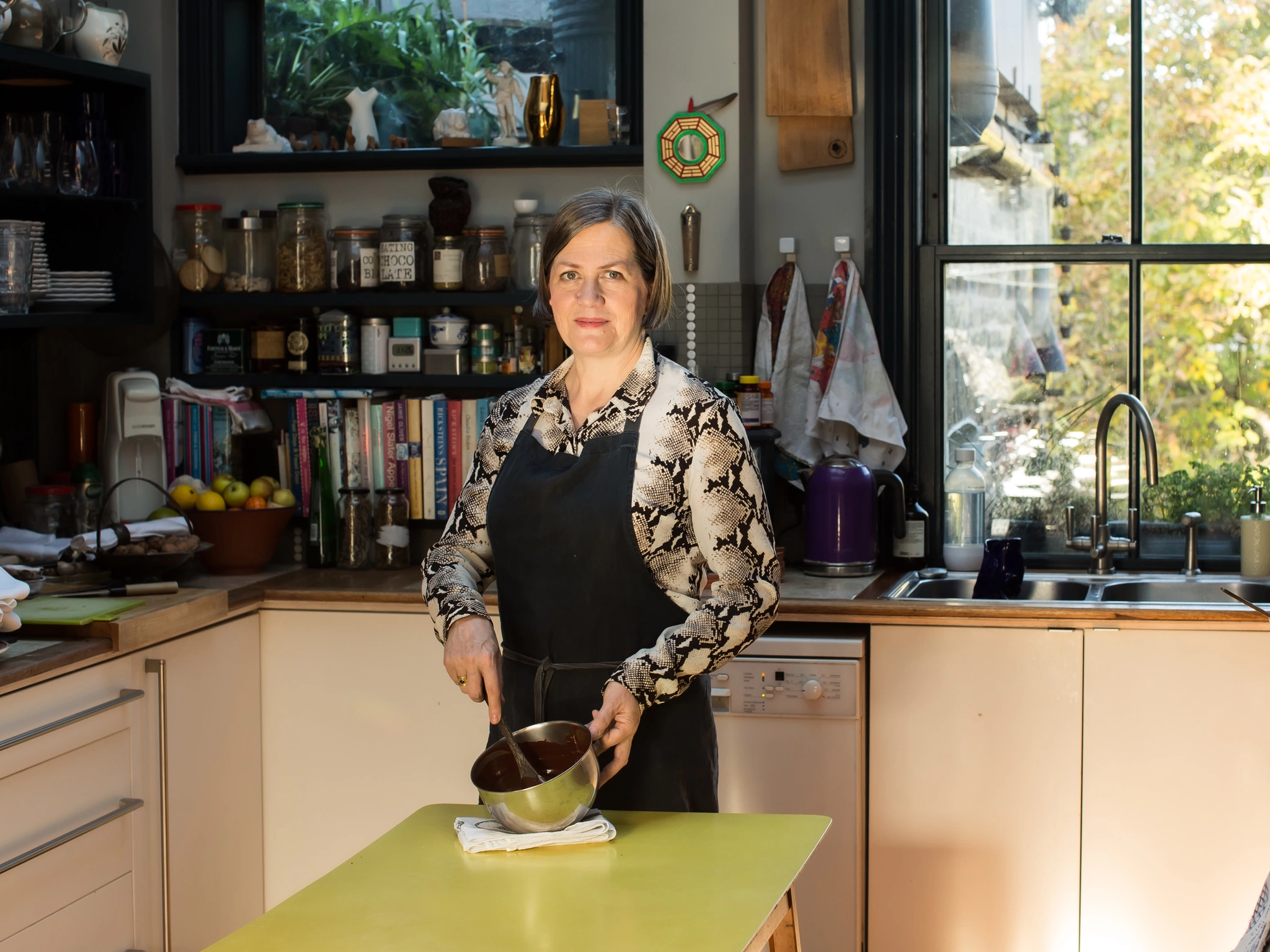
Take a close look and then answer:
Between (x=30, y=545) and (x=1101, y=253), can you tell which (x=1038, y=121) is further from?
(x=30, y=545)

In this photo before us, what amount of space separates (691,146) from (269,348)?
1.18m

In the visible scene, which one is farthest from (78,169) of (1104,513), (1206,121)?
(1206,121)

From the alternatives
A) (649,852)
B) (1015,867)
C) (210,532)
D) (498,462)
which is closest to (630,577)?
(498,462)

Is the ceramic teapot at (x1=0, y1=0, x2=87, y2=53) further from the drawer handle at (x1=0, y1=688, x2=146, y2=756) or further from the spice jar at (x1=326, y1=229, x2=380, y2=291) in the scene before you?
the drawer handle at (x1=0, y1=688, x2=146, y2=756)

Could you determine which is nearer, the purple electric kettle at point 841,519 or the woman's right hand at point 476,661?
the woman's right hand at point 476,661

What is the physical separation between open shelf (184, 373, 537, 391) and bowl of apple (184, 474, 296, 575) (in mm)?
324

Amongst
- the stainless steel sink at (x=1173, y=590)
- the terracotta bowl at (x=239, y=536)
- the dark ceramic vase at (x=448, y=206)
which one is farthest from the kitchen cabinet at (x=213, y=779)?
the stainless steel sink at (x=1173, y=590)

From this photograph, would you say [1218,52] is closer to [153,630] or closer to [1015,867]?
[1015,867]

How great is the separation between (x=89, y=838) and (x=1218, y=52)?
2.98 meters

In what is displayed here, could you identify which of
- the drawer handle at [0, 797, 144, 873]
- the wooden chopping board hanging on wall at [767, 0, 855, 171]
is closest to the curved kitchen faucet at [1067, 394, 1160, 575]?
the wooden chopping board hanging on wall at [767, 0, 855, 171]

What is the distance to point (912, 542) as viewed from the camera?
10.8 ft

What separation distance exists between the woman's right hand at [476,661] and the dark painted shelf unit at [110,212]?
168cm

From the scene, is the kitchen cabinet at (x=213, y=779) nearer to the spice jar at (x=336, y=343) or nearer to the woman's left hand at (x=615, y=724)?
the spice jar at (x=336, y=343)

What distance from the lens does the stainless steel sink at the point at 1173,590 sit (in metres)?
3.13
